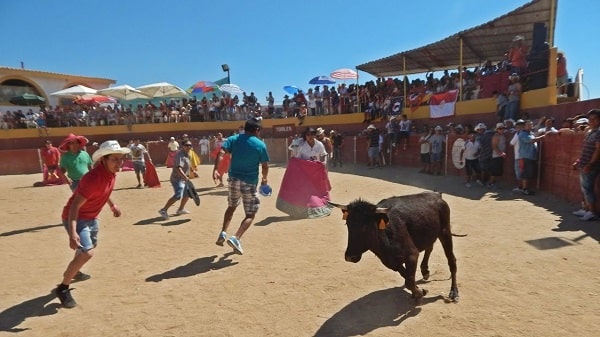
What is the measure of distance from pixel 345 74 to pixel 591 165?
15927mm

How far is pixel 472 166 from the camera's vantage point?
34.9 ft

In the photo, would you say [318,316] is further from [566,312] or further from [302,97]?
[302,97]

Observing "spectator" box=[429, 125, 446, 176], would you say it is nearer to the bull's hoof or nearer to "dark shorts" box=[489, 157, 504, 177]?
"dark shorts" box=[489, 157, 504, 177]

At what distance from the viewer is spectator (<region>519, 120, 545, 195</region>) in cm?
874

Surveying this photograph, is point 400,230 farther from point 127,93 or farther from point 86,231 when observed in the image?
point 127,93

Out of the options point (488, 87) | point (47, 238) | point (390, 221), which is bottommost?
point (47, 238)

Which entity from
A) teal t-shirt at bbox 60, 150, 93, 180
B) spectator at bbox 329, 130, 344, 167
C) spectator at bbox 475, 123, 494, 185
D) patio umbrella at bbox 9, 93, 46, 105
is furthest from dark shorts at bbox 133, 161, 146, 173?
patio umbrella at bbox 9, 93, 46, 105

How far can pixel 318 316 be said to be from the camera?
140 inches

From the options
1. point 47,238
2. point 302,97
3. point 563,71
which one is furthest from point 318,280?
point 302,97

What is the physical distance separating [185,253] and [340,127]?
655 inches

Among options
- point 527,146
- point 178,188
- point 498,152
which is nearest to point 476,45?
point 498,152

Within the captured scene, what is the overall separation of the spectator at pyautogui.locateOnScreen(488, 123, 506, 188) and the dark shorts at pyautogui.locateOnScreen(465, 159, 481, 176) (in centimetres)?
58

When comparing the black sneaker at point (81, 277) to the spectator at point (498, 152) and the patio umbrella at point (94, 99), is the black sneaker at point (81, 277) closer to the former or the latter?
the spectator at point (498, 152)

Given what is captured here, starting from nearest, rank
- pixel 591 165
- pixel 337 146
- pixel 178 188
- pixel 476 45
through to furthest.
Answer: pixel 591 165 → pixel 178 188 → pixel 476 45 → pixel 337 146
